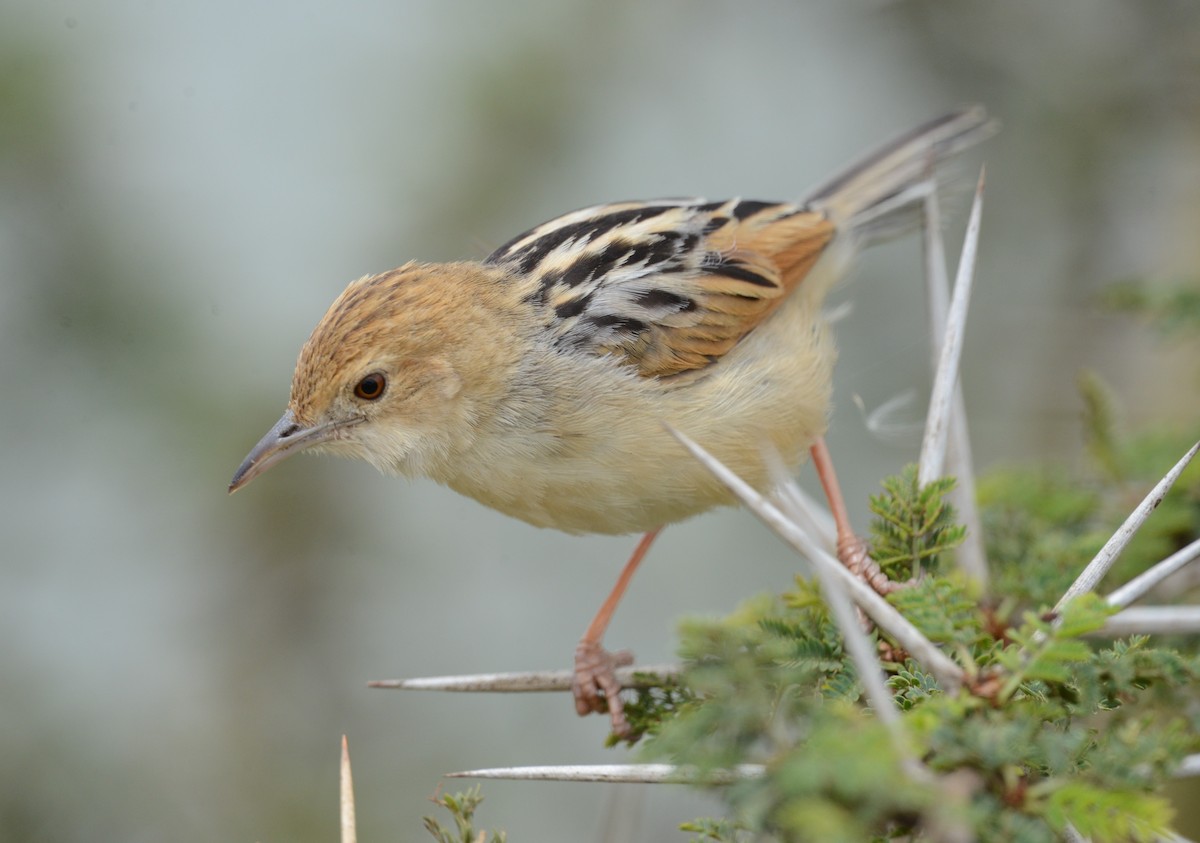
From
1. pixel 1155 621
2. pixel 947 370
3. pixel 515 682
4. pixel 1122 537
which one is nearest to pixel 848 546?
pixel 947 370

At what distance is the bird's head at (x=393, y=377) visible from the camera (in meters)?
3.58

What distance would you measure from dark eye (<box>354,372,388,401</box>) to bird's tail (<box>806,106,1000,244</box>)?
212cm

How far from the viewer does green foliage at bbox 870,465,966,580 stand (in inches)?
104

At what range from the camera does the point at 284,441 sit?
11.8 ft

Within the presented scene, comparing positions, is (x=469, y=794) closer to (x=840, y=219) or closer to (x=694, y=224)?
(x=694, y=224)

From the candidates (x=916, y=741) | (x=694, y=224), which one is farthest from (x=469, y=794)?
(x=694, y=224)

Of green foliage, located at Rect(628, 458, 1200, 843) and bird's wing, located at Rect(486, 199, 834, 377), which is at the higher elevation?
bird's wing, located at Rect(486, 199, 834, 377)

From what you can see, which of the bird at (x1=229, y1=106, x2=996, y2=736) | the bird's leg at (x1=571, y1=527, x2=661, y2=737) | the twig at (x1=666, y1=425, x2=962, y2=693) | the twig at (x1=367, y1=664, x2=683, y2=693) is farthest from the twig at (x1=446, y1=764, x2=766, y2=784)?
the bird's leg at (x1=571, y1=527, x2=661, y2=737)

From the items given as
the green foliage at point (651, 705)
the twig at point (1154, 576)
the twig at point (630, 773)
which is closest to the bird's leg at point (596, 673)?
the green foliage at point (651, 705)

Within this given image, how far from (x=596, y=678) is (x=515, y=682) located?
46.7 inches

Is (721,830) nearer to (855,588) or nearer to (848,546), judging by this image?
(855,588)

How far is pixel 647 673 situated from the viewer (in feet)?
9.46

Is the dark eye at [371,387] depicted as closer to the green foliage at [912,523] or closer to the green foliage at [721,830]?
the green foliage at [912,523]

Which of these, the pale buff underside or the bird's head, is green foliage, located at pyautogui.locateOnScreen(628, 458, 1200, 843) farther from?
the bird's head
